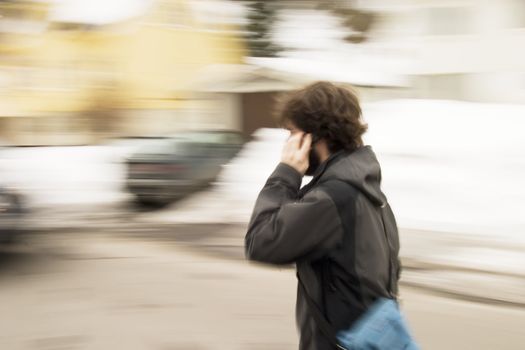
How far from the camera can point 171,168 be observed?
37.1ft

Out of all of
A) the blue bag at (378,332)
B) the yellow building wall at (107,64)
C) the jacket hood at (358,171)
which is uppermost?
the jacket hood at (358,171)

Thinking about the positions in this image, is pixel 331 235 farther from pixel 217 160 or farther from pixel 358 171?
pixel 217 160

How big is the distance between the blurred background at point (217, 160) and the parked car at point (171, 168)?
0.10ft

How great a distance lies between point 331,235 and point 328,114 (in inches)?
15.6

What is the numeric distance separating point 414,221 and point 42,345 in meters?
5.80

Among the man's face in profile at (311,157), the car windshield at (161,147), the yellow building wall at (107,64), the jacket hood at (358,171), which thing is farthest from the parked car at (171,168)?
the yellow building wall at (107,64)

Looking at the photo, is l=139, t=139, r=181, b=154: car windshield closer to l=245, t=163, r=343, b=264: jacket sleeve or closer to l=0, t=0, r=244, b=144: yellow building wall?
l=245, t=163, r=343, b=264: jacket sleeve

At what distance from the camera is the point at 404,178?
1109 cm

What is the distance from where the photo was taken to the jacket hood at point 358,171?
202 cm

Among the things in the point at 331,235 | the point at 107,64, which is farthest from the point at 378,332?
the point at 107,64

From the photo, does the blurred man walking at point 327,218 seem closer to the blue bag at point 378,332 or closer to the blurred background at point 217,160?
A: the blue bag at point 378,332

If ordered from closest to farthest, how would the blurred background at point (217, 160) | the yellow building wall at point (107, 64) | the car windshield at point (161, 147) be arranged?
the blurred background at point (217, 160) → the car windshield at point (161, 147) → the yellow building wall at point (107, 64)

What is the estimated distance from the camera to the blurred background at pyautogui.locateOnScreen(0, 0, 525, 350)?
541cm

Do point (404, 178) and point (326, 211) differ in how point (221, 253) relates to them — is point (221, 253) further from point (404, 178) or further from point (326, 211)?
point (326, 211)
